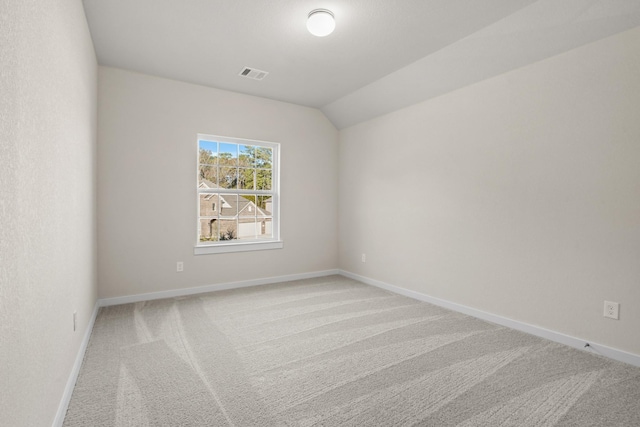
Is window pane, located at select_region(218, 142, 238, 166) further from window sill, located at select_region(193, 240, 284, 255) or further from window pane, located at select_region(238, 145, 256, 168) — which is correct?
window sill, located at select_region(193, 240, 284, 255)

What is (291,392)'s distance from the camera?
6.23 ft

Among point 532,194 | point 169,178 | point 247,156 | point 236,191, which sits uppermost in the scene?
point 247,156

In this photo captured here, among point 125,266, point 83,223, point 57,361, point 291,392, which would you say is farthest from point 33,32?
point 125,266

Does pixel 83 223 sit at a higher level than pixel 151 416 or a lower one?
higher

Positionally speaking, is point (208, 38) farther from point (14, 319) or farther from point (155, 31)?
point (14, 319)

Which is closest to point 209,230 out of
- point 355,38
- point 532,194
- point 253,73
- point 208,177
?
point 208,177

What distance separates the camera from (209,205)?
415cm

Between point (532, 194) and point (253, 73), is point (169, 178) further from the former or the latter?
point (532, 194)

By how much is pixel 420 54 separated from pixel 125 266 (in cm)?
375

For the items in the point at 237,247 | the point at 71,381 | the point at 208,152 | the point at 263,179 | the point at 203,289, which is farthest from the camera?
the point at 263,179

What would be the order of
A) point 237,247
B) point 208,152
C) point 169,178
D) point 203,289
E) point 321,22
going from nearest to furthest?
point 321,22 → point 169,178 → point 203,289 → point 208,152 → point 237,247

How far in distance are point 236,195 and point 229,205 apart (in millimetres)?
161

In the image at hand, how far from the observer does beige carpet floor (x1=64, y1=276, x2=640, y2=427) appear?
1689mm

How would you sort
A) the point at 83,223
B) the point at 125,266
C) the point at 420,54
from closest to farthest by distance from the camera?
the point at 83,223, the point at 420,54, the point at 125,266
